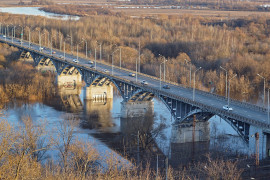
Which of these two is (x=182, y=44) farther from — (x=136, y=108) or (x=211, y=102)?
(x=211, y=102)

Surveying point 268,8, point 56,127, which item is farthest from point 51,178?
point 268,8

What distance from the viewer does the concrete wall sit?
4541 cm

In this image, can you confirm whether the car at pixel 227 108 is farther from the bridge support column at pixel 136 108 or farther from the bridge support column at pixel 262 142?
the bridge support column at pixel 136 108

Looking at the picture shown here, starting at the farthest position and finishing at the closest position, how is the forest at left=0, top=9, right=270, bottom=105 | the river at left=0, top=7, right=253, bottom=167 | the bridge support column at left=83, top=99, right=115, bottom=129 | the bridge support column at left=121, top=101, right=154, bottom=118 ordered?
the forest at left=0, top=9, right=270, bottom=105, the bridge support column at left=121, top=101, right=154, bottom=118, the bridge support column at left=83, top=99, right=115, bottom=129, the river at left=0, top=7, right=253, bottom=167

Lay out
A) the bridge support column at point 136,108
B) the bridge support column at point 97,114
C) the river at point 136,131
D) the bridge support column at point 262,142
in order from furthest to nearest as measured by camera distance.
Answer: the bridge support column at point 136,108 < the bridge support column at point 97,114 < the river at point 136,131 < the bridge support column at point 262,142

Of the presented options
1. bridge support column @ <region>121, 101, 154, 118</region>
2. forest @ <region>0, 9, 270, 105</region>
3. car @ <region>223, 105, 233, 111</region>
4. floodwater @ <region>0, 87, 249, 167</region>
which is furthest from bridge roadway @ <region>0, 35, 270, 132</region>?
forest @ <region>0, 9, 270, 105</region>

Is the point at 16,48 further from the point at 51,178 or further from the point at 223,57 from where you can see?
the point at 51,178

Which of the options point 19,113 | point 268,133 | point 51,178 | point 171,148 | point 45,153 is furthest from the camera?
point 19,113

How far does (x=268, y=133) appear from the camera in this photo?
36906 mm

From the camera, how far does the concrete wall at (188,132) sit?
45.4 meters

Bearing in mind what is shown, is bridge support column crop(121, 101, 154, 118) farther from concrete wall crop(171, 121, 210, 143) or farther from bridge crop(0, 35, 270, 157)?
concrete wall crop(171, 121, 210, 143)

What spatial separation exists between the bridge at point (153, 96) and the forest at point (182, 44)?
19.5 ft

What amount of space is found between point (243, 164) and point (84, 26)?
8562cm

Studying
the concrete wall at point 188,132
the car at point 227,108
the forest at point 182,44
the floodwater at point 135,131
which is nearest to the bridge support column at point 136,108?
the floodwater at point 135,131
